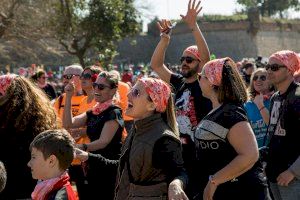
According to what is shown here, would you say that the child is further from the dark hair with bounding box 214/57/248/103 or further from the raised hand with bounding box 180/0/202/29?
the raised hand with bounding box 180/0/202/29

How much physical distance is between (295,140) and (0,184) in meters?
2.79

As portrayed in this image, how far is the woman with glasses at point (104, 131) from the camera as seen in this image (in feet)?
19.8

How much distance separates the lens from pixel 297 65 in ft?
19.6

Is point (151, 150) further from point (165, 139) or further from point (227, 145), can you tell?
point (227, 145)

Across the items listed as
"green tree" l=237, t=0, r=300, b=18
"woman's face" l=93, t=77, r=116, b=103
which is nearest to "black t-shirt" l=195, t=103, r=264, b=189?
"woman's face" l=93, t=77, r=116, b=103

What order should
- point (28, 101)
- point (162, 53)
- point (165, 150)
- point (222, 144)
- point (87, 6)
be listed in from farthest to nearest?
point (87, 6) < point (162, 53) < point (28, 101) < point (222, 144) < point (165, 150)

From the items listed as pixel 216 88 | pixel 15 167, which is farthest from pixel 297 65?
pixel 15 167

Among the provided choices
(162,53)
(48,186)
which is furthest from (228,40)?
(48,186)

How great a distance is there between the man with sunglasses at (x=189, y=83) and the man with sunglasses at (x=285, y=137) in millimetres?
631

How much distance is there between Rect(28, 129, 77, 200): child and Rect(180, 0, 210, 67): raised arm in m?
2.44

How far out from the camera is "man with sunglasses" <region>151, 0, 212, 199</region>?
19.6ft

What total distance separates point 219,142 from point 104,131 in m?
1.81

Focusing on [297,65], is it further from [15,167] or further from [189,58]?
[15,167]

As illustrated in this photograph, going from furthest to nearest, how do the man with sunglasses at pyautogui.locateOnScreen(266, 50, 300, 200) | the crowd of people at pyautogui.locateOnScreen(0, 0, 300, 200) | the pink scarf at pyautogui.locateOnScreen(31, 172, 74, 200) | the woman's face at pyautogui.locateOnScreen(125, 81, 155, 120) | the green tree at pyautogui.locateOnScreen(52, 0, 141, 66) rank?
the green tree at pyautogui.locateOnScreen(52, 0, 141, 66), the man with sunglasses at pyautogui.locateOnScreen(266, 50, 300, 200), the woman's face at pyautogui.locateOnScreen(125, 81, 155, 120), the crowd of people at pyautogui.locateOnScreen(0, 0, 300, 200), the pink scarf at pyautogui.locateOnScreen(31, 172, 74, 200)
